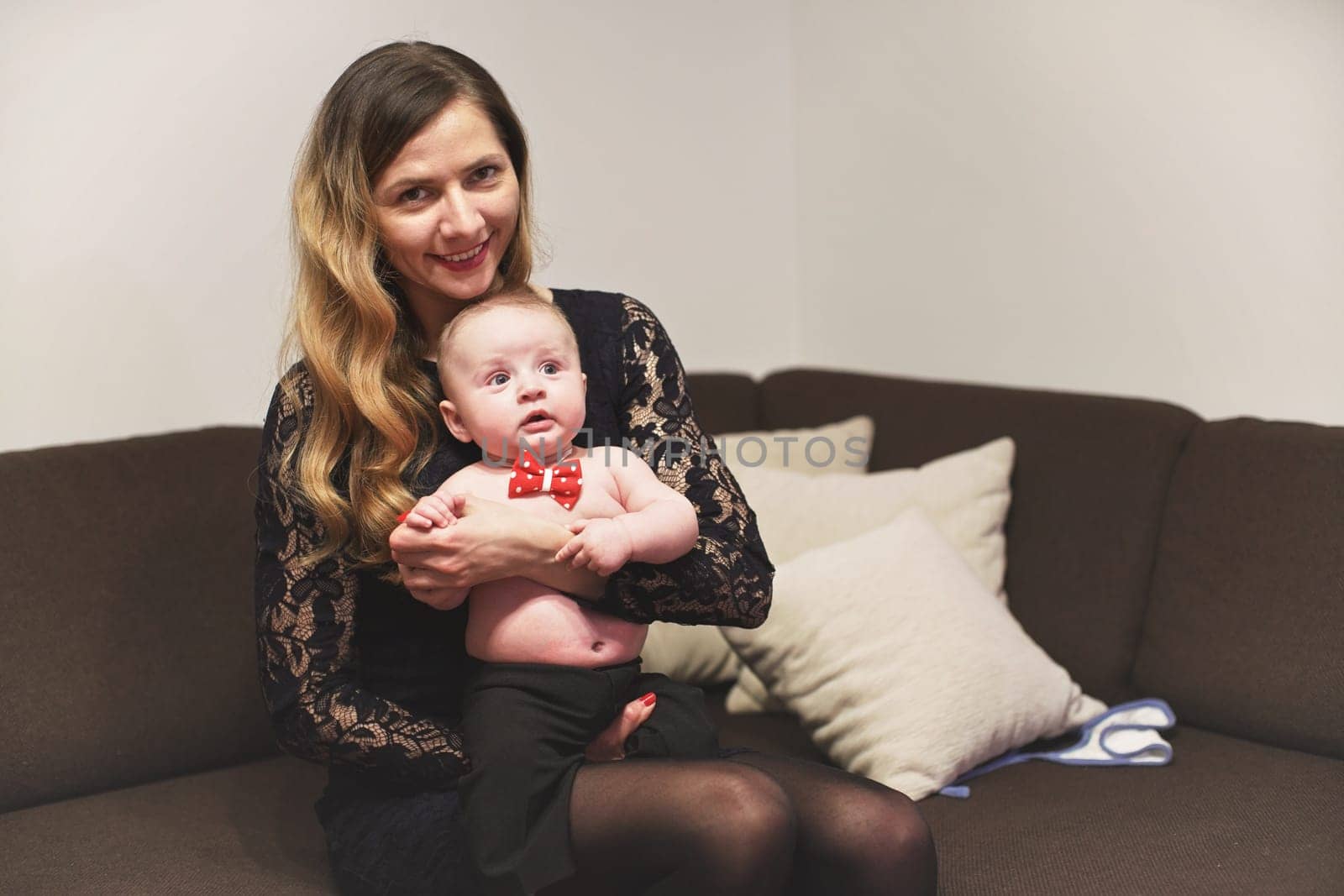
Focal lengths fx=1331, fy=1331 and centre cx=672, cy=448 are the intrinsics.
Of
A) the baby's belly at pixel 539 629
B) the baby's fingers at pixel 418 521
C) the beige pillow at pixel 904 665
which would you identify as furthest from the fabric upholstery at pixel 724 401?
the baby's fingers at pixel 418 521

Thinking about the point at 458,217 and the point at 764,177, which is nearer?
the point at 458,217

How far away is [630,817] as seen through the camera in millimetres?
1499

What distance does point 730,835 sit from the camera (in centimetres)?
146

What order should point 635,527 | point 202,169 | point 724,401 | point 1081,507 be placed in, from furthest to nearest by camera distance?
point 724,401 → point 202,169 → point 1081,507 → point 635,527

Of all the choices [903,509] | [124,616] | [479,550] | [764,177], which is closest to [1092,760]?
[903,509]

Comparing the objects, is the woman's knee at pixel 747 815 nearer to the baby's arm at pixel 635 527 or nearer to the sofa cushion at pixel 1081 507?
the baby's arm at pixel 635 527

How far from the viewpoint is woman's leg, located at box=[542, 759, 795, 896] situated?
4.79 feet

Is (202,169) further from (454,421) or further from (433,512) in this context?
(433,512)

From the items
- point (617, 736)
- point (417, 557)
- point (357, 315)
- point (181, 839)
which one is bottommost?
point (181, 839)

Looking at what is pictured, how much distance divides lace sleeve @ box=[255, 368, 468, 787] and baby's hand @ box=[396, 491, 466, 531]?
0.18 m

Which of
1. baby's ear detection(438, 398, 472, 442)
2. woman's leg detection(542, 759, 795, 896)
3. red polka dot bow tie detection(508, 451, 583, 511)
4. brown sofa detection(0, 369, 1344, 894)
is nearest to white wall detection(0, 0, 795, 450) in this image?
brown sofa detection(0, 369, 1344, 894)

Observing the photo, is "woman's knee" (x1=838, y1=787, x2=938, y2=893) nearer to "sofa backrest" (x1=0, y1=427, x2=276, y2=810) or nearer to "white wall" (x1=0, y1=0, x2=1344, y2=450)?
"sofa backrest" (x1=0, y1=427, x2=276, y2=810)

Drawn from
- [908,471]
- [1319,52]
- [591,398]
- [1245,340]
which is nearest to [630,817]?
[591,398]

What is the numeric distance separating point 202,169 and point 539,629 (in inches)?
51.0
